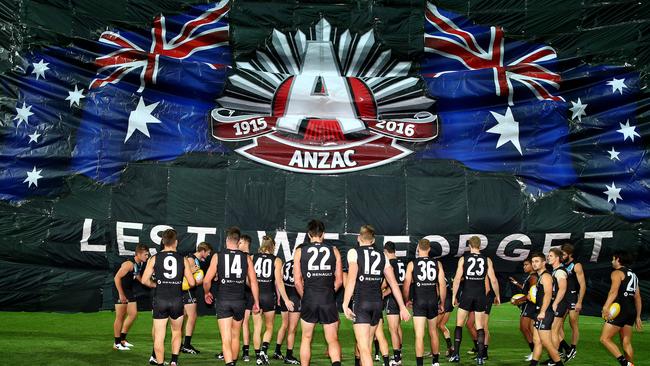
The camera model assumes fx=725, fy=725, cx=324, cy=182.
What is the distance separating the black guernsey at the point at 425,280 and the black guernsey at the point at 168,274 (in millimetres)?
3977

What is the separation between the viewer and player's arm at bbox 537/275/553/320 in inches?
444

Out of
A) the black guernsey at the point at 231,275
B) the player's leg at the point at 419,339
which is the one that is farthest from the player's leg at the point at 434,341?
the black guernsey at the point at 231,275

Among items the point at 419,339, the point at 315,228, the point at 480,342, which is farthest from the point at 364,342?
the point at 480,342

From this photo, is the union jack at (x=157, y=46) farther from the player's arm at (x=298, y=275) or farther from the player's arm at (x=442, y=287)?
the player's arm at (x=298, y=275)

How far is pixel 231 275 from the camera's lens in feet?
35.6

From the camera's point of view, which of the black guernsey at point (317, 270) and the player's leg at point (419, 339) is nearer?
the black guernsey at point (317, 270)

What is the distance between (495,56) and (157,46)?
10.0m

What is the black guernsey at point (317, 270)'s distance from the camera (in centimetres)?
991

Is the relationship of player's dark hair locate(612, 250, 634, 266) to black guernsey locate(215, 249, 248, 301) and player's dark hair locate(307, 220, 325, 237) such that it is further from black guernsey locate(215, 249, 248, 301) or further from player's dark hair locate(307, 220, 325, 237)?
black guernsey locate(215, 249, 248, 301)

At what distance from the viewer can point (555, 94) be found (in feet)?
68.7

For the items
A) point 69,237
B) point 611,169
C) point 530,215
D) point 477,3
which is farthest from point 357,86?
point 69,237

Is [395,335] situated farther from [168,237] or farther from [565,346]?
[168,237]

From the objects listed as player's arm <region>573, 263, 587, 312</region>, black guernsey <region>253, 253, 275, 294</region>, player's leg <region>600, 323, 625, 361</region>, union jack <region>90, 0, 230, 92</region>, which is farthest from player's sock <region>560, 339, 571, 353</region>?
union jack <region>90, 0, 230, 92</region>

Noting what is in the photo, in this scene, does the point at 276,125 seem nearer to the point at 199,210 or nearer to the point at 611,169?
the point at 199,210
